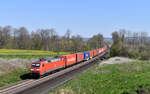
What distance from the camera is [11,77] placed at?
2783 centimetres

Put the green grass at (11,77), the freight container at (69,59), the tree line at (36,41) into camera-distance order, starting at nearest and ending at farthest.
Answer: the green grass at (11,77) → the freight container at (69,59) → the tree line at (36,41)

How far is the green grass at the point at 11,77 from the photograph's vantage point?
2539 cm

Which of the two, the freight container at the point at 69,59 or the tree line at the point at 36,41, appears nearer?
the freight container at the point at 69,59

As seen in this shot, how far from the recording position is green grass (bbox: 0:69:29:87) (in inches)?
1000

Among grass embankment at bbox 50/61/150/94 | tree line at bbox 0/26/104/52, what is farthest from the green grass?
tree line at bbox 0/26/104/52

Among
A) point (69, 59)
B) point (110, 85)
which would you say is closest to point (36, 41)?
point (69, 59)

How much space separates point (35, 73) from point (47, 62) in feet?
10.5

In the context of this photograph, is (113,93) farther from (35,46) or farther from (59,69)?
(35,46)

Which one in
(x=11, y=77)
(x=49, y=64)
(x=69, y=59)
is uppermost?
(x=49, y=64)

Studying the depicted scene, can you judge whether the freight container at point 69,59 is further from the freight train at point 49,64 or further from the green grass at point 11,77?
the green grass at point 11,77

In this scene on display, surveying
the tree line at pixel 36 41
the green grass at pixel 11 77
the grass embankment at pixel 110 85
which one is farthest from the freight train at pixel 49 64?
the tree line at pixel 36 41

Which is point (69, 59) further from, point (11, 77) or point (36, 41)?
point (36, 41)

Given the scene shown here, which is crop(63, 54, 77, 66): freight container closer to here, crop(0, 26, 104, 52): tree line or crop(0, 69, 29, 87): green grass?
crop(0, 69, 29, 87): green grass

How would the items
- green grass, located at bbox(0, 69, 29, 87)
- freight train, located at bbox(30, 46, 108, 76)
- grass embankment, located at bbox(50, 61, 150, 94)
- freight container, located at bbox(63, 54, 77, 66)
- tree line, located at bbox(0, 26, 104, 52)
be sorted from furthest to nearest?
tree line, located at bbox(0, 26, 104, 52), freight container, located at bbox(63, 54, 77, 66), freight train, located at bbox(30, 46, 108, 76), green grass, located at bbox(0, 69, 29, 87), grass embankment, located at bbox(50, 61, 150, 94)
